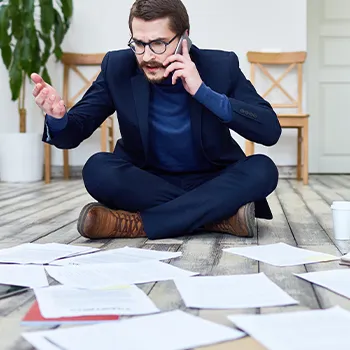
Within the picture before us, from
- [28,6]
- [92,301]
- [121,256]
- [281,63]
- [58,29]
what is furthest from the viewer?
[281,63]

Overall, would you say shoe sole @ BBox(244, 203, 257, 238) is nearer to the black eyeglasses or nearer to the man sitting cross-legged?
the man sitting cross-legged

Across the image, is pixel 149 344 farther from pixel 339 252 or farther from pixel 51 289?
pixel 339 252

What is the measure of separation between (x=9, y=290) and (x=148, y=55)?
0.80m

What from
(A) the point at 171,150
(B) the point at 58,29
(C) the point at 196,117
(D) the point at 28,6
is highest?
(D) the point at 28,6

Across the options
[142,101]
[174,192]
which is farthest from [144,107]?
[174,192]

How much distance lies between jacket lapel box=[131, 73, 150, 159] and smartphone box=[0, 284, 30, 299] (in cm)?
78

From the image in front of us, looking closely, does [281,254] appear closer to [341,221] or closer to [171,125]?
[341,221]

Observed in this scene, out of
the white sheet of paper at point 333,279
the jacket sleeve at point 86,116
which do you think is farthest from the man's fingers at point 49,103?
the white sheet of paper at point 333,279

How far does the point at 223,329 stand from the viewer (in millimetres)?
948

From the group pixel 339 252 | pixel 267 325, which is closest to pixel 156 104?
pixel 339 252

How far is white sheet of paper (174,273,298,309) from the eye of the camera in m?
1.10

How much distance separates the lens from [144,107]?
1.92 m

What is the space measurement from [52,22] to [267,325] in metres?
3.53

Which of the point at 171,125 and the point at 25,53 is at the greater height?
the point at 25,53
